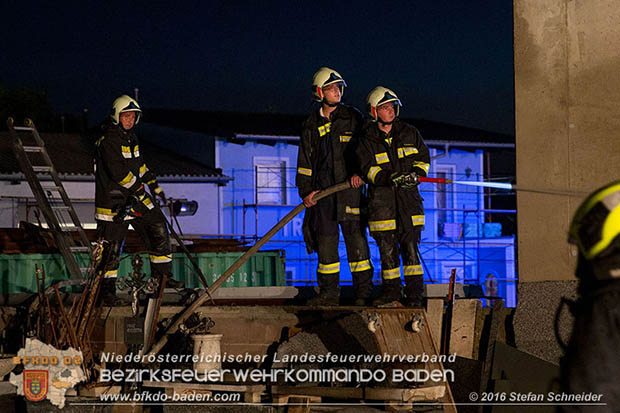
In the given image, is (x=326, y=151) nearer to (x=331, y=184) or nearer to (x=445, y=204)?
(x=331, y=184)

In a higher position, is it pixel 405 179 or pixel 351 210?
pixel 405 179

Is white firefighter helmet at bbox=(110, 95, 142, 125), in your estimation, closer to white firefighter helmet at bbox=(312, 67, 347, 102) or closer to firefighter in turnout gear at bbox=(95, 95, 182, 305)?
firefighter in turnout gear at bbox=(95, 95, 182, 305)

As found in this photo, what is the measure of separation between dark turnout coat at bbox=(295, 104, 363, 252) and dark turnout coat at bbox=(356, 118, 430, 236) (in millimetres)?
336

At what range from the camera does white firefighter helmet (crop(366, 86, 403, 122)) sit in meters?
7.32

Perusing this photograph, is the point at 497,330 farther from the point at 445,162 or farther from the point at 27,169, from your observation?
the point at 445,162

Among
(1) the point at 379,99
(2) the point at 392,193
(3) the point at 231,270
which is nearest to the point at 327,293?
(3) the point at 231,270

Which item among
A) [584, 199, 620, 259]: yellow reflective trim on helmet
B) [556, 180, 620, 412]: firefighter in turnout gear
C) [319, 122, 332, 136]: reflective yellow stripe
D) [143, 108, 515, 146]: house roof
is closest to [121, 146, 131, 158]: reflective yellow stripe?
[319, 122, 332, 136]: reflective yellow stripe

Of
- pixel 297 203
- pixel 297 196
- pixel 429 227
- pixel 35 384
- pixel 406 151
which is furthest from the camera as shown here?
pixel 429 227

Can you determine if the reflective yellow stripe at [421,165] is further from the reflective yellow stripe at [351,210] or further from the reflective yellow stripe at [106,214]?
the reflective yellow stripe at [106,214]

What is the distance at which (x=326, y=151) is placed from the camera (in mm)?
7766

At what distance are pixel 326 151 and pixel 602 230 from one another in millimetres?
5010

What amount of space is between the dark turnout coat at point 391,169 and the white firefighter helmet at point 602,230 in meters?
4.25

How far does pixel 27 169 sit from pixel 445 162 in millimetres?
21423

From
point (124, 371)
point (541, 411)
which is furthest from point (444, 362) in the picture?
point (124, 371)
